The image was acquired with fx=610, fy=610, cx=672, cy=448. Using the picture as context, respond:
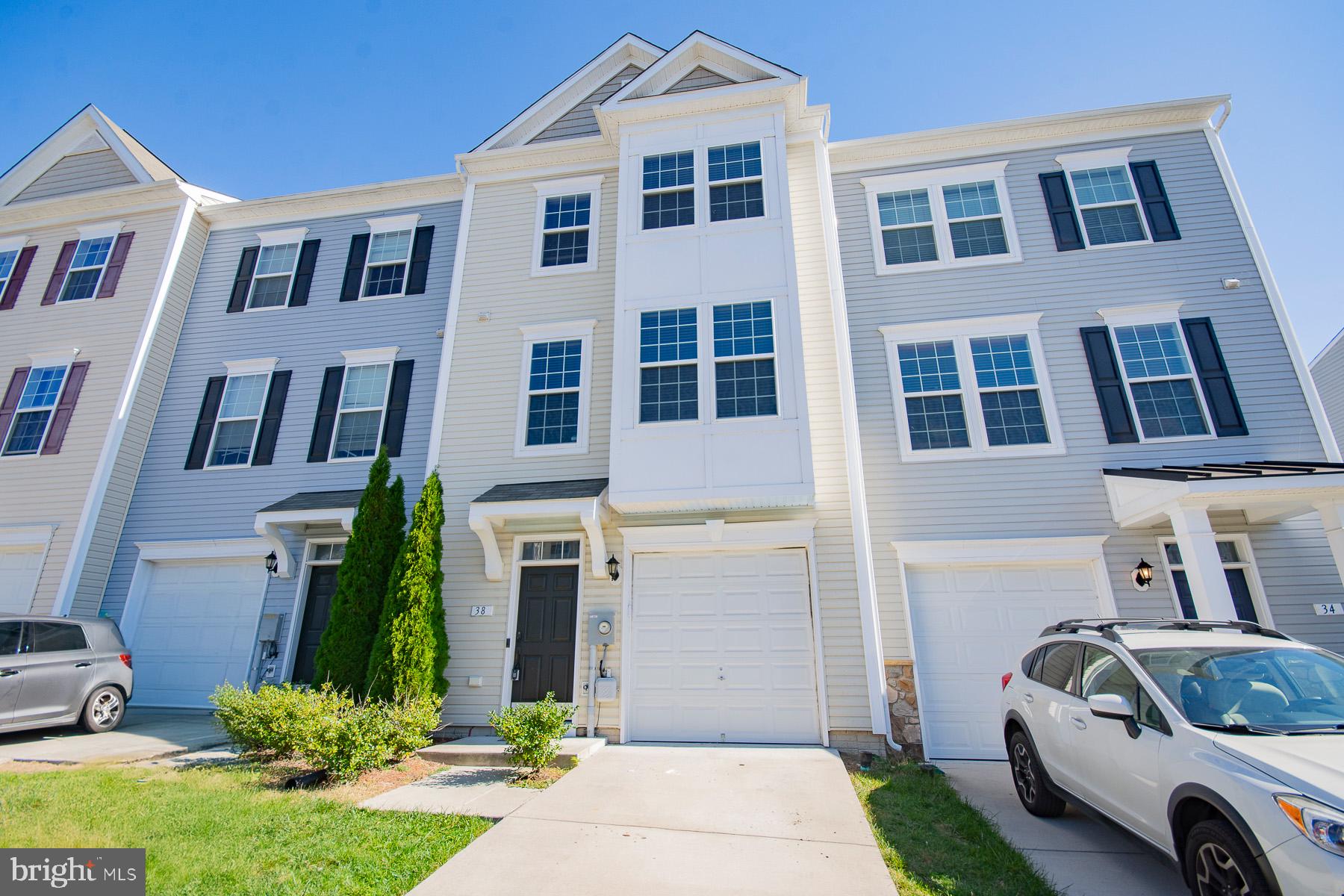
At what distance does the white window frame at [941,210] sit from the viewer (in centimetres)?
1022

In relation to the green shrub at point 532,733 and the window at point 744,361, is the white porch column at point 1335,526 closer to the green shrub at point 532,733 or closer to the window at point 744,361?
the window at point 744,361

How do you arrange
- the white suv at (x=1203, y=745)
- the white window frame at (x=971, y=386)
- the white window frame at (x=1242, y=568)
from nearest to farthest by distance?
the white suv at (x=1203, y=745) < the white window frame at (x=1242, y=568) < the white window frame at (x=971, y=386)

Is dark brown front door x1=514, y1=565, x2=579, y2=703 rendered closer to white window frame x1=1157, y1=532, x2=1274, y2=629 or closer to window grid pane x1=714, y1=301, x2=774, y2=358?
window grid pane x1=714, y1=301, x2=774, y2=358

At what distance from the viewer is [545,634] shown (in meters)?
9.05

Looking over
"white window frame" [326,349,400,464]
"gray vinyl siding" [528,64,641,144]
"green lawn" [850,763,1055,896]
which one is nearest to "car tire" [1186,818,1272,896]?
"green lawn" [850,763,1055,896]

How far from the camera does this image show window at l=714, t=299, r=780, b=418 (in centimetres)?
877

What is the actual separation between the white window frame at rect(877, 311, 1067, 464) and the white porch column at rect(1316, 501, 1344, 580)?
9.02 ft

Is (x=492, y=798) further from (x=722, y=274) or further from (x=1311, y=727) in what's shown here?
(x=722, y=274)

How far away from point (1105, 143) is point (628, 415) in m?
9.58

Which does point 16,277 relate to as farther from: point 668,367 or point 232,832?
point 232,832

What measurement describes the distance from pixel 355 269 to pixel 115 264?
537 centimetres

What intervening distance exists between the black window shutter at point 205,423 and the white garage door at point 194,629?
1954 mm

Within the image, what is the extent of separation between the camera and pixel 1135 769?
4.03 metres

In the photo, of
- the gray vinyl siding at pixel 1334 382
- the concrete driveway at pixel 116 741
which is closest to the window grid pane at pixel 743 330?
the concrete driveway at pixel 116 741
